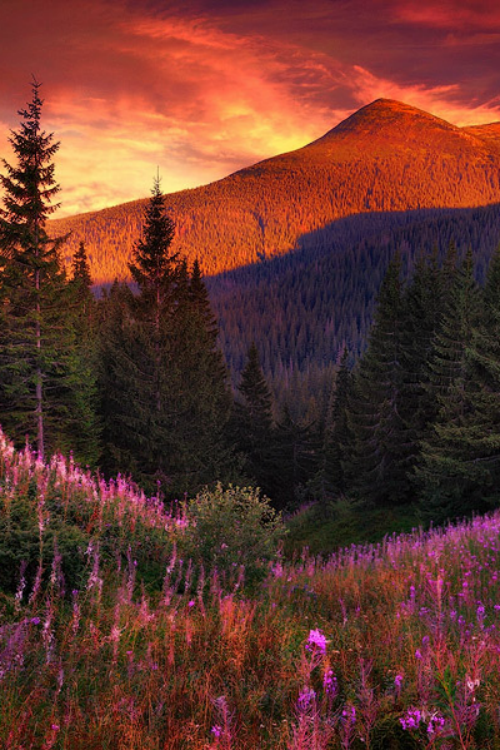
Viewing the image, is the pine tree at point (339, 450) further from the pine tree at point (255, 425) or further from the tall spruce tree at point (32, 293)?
the tall spruce tree at point (32, 293)

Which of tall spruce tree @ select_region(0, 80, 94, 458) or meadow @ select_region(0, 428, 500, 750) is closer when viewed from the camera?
meadow @ select_region(0, 428, 500, 750)

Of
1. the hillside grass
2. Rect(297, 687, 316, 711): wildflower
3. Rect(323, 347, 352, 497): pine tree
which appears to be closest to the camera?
Rect(297, 687, 316, 711): wildflower

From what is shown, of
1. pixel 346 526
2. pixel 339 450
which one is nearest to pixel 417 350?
pixel 346 526

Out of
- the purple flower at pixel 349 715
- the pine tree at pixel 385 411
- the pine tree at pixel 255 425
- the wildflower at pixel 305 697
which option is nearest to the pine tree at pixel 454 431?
the pine tree at pixel 385 411

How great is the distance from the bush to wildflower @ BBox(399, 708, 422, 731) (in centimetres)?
337

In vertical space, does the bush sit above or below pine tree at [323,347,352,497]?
above

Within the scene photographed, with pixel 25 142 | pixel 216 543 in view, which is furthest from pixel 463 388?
pixel 25 142

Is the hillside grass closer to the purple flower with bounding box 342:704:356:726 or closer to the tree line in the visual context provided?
the tree line

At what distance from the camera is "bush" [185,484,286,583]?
655 cm

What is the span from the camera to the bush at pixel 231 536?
655 cm

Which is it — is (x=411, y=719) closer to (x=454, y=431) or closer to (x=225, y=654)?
(x=225, y=654)

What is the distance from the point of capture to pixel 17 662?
331cm

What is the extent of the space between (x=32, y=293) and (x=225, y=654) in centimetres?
2180

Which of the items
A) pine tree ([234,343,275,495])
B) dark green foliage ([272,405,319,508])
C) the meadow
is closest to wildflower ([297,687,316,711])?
the meadow
